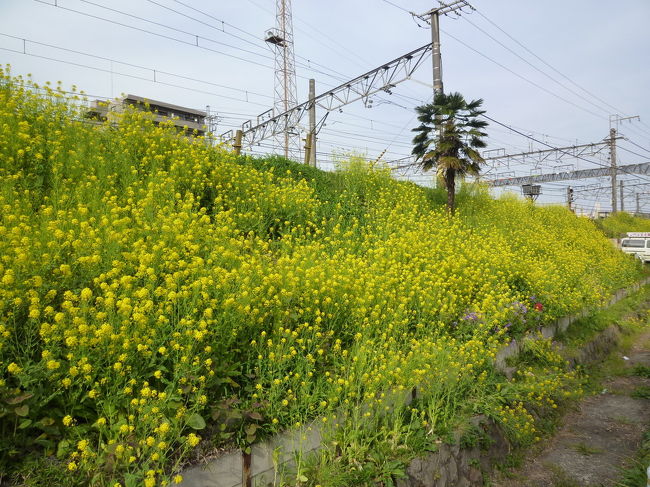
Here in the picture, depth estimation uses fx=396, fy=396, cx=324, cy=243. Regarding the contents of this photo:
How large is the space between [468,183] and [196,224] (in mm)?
10582

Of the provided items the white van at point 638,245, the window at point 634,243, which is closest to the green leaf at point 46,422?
the white van at point 638,245

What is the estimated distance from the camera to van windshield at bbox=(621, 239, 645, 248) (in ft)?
61.3

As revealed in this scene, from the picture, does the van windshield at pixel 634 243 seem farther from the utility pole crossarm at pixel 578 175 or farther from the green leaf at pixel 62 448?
the green leaf at pixel 62 448

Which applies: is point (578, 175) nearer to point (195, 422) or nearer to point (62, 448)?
point (195, 422)

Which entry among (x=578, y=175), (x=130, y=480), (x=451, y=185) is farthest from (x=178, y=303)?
(x=578, y=175)

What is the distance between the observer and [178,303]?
2.86 m

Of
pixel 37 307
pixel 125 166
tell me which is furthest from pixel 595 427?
pixel 125 166

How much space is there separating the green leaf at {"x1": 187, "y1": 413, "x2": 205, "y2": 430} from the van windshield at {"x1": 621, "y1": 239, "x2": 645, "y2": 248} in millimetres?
22519

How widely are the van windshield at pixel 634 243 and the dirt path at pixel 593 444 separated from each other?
50.7 ft

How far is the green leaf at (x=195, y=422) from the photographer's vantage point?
7.45 feet

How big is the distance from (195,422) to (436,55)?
11.6 metres

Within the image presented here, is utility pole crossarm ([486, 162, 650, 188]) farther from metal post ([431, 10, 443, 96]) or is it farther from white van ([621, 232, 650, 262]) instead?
metal post ([431, 10, 443, 96])

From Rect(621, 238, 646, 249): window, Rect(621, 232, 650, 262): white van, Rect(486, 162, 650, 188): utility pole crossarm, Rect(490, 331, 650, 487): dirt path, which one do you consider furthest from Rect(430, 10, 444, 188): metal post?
Rect(486, 162, 650, 188): utility pole crossarm

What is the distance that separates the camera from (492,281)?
6.64 metres
